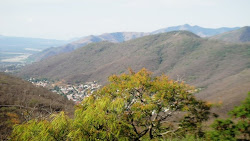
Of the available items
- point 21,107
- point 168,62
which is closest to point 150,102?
point 21,107

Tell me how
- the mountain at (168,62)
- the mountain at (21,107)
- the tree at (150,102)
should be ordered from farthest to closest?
1. the mountain at (168,62)
2. the tree at (150,102)
3. the mountain at (21,107)

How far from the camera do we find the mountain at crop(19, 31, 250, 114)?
101438 millimetres

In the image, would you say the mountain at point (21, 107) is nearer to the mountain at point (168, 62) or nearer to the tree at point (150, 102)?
the tree at point (150, 102)

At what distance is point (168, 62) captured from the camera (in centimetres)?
13275

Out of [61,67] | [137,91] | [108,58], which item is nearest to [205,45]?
[108,58]

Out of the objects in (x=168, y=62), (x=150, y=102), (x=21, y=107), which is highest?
(x=150, y=102)

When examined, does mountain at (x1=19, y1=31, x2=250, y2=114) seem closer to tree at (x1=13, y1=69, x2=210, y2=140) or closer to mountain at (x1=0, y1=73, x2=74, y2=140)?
mountain at (x1=0, y1=73, x2=74, y2=140)

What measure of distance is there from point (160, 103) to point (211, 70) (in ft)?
357

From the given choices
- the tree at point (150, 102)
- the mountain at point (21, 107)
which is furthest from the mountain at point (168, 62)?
the tree at point (150, 102)

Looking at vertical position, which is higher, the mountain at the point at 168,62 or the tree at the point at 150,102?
the tree at the point at 150,102

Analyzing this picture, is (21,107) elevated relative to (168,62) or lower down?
elevated

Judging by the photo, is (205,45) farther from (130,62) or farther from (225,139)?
(225,139)

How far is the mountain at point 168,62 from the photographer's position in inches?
3994

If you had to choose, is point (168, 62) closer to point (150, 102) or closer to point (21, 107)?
point (150, 102)
